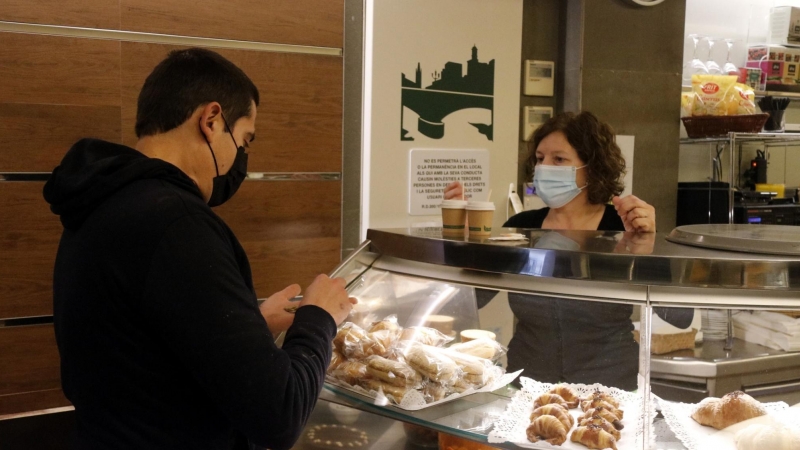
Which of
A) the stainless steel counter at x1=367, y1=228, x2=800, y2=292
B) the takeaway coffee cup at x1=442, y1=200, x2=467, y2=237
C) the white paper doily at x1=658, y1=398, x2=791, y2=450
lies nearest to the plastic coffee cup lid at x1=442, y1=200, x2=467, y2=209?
the takeaway coffee cup at x1=442, y1=200, x2=467, y2=237

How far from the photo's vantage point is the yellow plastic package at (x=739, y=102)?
471 cm

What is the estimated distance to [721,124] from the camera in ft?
15.6

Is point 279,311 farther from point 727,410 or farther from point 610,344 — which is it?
point 727,410

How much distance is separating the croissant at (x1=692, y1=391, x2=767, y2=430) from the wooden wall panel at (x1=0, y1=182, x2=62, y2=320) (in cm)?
258

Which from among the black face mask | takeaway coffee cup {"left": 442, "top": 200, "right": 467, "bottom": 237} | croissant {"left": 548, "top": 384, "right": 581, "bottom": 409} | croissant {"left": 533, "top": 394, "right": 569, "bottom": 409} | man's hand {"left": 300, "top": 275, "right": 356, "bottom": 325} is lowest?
croissant {"left": 533, "top": 394, "right": 569, "bottom": 409}

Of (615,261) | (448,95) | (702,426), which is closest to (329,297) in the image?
(615,261)

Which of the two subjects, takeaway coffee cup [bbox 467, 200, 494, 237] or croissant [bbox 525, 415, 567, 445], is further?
takeaway coffee cup [bbox 467, 200, 494, 237]

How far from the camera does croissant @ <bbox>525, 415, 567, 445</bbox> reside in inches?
63.2

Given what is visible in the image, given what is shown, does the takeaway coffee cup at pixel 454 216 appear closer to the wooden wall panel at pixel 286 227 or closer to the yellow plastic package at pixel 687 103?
the wooden wall panel at pixel 286 227

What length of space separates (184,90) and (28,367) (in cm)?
220

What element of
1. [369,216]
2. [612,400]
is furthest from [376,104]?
[612,400]

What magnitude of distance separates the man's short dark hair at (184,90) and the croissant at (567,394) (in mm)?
949

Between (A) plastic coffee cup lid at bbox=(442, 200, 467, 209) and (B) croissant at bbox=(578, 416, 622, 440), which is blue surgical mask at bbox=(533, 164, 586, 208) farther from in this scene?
(B) croissant at bbox=(578, 416, 622, 440)

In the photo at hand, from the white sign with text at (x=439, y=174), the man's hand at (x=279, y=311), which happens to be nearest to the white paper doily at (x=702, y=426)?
the man's hand at (x=279, y=311)
